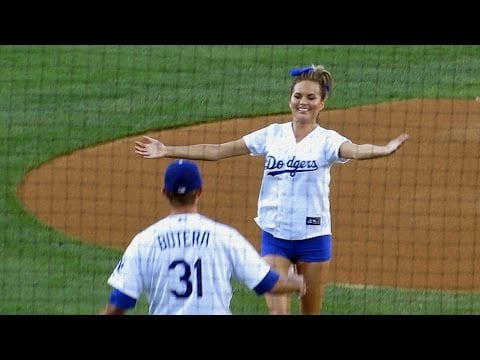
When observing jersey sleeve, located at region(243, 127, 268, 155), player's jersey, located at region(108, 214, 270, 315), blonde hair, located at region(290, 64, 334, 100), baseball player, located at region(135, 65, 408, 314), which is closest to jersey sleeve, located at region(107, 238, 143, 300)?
player's jersey, located at region(108, 214, 270, 315)

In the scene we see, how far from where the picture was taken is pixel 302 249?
28.6 feet

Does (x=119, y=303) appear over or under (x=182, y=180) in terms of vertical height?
under

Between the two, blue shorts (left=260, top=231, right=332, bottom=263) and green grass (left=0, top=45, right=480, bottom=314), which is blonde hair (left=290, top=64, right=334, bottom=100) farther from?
green grass (left=0, top=45, right=480, bottom=314)

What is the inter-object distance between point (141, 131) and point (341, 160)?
6.40 metres

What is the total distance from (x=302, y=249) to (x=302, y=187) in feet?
1.39

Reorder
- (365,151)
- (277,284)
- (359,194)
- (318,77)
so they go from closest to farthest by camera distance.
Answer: (277,284), (365,151), (318,77), (359,194)

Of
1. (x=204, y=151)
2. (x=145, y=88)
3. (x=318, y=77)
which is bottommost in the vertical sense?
(x=204, y=151)

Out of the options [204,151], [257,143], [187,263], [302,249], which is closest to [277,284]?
[187,263]

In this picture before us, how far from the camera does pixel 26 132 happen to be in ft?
49.3

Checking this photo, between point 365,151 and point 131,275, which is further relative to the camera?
point 365,151

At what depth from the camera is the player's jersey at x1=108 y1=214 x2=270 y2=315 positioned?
7.10 m

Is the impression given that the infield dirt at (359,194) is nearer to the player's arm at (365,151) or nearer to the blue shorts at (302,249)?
the blue shorts at (302,249)

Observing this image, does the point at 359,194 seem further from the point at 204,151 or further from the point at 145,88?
the point at 145,88

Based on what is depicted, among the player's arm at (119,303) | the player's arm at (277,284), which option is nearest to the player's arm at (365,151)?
the player's arm at (277,284)
